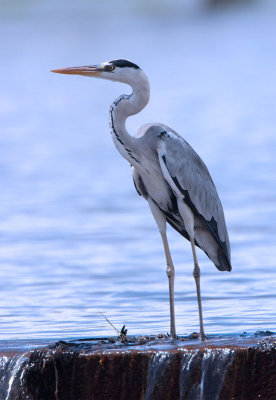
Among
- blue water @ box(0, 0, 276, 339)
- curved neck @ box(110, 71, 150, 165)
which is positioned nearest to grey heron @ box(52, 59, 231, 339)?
curved neck @ box(110, 71, 150, 165)

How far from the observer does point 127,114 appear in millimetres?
8695

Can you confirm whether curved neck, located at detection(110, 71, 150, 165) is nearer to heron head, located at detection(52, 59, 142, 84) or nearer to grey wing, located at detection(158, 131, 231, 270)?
heron head, located at detection(52, 59, 142, 84)

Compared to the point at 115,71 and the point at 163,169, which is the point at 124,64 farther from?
the point at 163,169

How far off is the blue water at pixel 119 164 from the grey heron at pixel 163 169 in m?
0.88

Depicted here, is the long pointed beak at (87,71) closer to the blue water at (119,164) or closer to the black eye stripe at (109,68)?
the black eye stripe at (109,68)

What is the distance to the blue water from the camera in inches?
430

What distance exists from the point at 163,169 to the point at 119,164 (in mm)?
16924

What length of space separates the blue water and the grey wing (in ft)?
2.40

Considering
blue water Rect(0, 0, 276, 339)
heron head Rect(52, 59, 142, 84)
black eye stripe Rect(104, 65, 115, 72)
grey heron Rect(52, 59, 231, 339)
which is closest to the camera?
grey heron Rect(52, 59, 231, 339)

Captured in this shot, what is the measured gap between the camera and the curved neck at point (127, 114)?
28.3 ft

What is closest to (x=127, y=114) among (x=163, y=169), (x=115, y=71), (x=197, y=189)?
(x=115, y=71)

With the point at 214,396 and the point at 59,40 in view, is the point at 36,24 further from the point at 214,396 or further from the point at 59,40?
the point at 214,396

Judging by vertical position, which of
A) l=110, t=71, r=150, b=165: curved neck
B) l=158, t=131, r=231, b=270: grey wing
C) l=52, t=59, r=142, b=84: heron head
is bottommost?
l=158, t=131, r=231, b=270: grey wing

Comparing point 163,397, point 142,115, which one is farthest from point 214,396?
point 142,115
